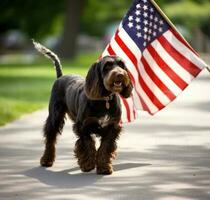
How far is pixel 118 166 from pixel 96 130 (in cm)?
81

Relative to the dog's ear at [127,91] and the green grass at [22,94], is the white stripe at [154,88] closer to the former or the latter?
the dog's ear at [127,91]

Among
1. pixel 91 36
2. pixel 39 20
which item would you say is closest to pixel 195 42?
pixel 91 36

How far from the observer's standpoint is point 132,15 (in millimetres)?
12953

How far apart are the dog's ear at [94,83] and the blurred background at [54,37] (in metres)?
6.34

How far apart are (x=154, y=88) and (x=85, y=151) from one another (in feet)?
9.33

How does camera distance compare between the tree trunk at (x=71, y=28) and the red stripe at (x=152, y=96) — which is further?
the tree trunk at (x=71, y=28)

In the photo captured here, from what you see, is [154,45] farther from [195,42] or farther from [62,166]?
[195,42]

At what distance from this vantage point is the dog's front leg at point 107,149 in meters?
10.2

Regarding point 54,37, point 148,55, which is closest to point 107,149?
point 148,55

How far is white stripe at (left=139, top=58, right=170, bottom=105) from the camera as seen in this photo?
12.8 meters

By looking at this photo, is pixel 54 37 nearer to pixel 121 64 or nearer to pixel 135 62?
pixel 135 62

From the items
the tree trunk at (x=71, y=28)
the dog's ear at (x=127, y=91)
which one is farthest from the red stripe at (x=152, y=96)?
the tree trunk at (x=71, y=28)

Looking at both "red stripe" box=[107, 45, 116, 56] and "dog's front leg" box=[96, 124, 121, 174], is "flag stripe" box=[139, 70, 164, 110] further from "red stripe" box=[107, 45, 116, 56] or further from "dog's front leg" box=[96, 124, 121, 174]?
"dog's front leg" box=[96, 124, 121, 174]

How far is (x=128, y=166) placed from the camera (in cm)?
1103
